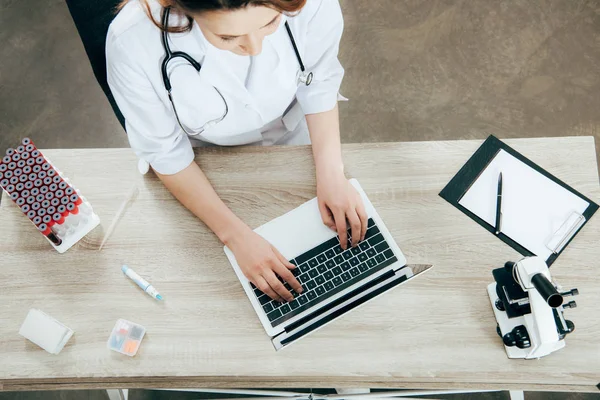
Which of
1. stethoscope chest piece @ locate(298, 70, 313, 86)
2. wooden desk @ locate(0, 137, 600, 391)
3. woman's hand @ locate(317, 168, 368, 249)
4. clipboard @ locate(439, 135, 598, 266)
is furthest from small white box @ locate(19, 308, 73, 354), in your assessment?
clipboard @ locate(439, 135, 598, 266)

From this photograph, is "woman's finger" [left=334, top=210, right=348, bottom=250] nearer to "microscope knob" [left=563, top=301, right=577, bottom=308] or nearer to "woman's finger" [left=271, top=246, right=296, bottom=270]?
"woman's finger" [left=271, top=246, right=296, bottom=270]

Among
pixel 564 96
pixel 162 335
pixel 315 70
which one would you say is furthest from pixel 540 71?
pixel 162 335

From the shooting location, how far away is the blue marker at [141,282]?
1083 millimetres

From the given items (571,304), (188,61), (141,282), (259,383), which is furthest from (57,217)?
(571,304)

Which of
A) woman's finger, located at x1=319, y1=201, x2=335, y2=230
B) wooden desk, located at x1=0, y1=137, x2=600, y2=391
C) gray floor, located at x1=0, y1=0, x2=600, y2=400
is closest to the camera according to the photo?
wooden desk, located at x1=0, y1=137, x2=600, y2=391

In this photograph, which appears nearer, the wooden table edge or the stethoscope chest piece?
the wooden table edge

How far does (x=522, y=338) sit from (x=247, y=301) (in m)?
0.56

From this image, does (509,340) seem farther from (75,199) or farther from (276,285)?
(75,199)

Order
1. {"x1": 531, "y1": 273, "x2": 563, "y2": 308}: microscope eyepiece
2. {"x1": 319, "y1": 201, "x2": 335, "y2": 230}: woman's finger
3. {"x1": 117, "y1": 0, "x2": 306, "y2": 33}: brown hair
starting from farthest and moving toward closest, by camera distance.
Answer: {"x1": 319, "y1": 201, "x2": 335, "y2": 230}: woman's finger < {"x1": 531, "y1": 273, "x2": 563, "y2": 308}: microscope eyepiece < {"x1": 117, "y1": 0, "x2": 306, "y2": 33}: brown hair

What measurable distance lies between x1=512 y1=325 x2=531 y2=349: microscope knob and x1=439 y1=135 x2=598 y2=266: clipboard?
7.5 inches

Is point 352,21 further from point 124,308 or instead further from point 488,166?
point 124,308

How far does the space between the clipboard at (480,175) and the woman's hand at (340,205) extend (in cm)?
21

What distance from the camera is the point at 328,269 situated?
109 centimetres

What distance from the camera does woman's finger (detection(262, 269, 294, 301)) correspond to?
1062 mm
